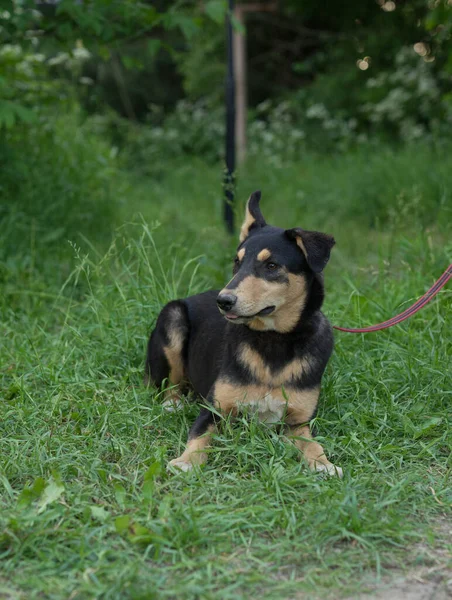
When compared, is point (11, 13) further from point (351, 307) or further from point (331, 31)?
point (331, 31)

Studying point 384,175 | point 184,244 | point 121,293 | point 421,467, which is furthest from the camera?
point 384,175

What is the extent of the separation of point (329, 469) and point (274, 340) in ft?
2.22

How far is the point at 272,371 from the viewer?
365cm

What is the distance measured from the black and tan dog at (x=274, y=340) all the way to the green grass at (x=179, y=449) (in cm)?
12

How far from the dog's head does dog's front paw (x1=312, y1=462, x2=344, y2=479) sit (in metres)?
0.67

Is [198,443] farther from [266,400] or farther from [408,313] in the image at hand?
[408,313]

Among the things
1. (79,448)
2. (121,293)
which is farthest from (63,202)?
(79,448)

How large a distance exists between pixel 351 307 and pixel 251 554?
2561mm

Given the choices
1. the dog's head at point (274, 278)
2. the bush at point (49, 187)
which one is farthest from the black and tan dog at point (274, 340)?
the bush at point (49, 187)

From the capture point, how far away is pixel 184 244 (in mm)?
6688

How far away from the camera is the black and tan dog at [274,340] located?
3.52 m

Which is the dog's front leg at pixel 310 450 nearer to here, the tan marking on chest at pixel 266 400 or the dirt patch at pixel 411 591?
the tan marking on chest at pixel 266 400

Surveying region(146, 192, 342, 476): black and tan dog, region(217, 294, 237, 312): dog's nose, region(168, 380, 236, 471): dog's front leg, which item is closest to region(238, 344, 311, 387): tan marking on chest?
region(146, 192, 342, 476): black and tan dog

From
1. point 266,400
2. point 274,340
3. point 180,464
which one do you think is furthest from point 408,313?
point 180,464
